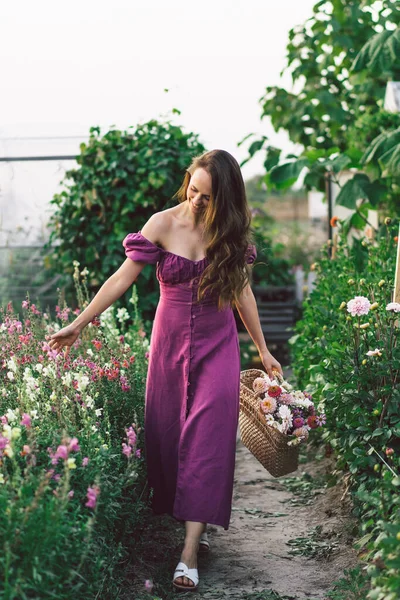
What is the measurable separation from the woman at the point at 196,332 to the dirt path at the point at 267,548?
195 millimetres

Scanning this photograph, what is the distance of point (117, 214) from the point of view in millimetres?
6812

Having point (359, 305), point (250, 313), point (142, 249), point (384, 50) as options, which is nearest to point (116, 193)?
point (384, 50)

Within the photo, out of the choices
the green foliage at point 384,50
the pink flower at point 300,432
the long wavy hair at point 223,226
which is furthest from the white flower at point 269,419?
the green foliage at point 384,50

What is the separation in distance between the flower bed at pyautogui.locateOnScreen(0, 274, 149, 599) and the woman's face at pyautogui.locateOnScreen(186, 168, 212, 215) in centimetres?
84

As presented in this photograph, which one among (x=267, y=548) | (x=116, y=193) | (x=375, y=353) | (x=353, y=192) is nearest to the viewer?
(x=375, y=353)

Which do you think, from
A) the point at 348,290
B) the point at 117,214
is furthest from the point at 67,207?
the point at 348,290

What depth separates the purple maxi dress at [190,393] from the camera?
141 inches

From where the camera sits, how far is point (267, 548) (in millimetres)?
4047

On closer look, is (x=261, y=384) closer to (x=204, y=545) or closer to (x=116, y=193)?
(x=204, y=545)

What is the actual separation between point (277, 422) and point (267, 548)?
68 cm

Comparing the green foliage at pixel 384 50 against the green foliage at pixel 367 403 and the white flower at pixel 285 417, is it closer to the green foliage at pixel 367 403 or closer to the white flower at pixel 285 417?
the green foliage at pixel 367 403

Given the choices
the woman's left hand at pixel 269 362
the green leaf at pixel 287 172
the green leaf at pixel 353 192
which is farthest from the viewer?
the green leaf at pixel 287 172

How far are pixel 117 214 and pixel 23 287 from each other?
4.61 feet

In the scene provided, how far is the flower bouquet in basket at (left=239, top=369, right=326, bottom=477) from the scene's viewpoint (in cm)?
377
